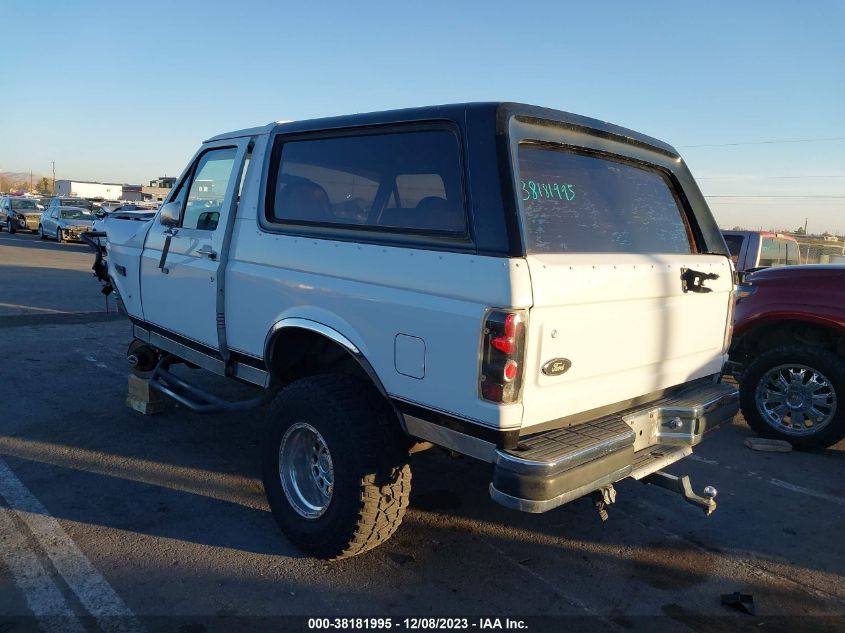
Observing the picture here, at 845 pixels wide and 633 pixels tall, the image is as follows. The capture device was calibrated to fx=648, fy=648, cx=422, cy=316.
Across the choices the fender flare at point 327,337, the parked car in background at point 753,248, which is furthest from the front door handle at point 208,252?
the parked car in background at point 753,248

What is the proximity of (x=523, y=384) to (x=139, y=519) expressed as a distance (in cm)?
246

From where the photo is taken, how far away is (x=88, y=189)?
63.4 meters

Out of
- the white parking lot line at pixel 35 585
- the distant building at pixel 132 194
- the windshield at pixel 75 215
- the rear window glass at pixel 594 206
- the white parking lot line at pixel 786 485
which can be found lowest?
the white parking lot line at pixel 35 585

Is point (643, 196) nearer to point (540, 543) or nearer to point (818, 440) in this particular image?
point (540, 543)

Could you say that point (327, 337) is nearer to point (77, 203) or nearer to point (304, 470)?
point (304, 470)

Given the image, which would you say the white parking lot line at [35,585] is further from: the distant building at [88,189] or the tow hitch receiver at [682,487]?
the distant building at [88,189]

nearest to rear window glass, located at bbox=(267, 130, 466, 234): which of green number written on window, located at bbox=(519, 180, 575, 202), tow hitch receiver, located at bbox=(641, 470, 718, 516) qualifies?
green number written on window, located at bbox=(519, 180, 575, 202)

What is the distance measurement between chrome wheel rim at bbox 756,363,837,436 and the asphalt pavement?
0.89ft

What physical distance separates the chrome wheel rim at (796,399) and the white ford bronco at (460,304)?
1952 millimetres

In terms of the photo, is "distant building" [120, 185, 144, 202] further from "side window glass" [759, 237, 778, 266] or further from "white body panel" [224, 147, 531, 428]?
"white body panel" [224, 147, 531, 428]

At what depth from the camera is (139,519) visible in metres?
3.71

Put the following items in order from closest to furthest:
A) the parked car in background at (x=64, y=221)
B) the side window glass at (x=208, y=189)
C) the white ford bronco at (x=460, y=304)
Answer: the white ford bronco at (x=460, y=304), the side window glass at (x=208, y=189), the parked car in background at (x=64, y=221)

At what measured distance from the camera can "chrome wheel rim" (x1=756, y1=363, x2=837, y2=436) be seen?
529cm

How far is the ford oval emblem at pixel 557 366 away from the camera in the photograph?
273 cm
